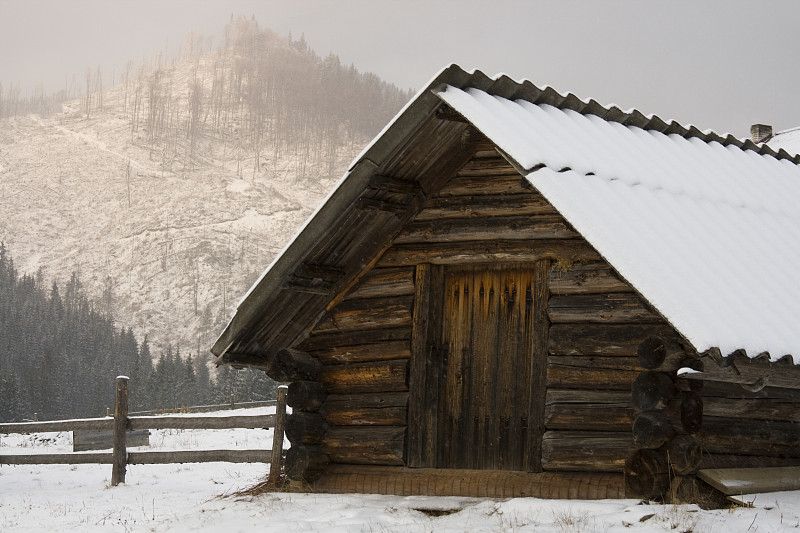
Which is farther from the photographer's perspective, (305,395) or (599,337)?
(305,395)

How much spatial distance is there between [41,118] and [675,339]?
193650mm

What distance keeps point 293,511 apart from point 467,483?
170 cm

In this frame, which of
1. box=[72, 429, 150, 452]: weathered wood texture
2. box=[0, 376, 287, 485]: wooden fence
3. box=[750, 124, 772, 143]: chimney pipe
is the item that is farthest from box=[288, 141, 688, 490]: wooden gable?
box=[750, 124, 772, 143]: chimney pipe

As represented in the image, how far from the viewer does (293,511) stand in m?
9.25

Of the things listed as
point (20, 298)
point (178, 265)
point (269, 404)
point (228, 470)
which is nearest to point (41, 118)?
point (178, 265)

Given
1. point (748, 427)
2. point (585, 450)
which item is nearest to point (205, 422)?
point (585, 450)

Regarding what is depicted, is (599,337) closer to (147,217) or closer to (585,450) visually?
(585,450)

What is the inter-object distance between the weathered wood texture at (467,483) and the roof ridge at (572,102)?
3682 mm

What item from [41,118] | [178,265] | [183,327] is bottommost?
[183,327]

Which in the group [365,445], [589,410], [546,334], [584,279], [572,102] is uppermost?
[572,102]

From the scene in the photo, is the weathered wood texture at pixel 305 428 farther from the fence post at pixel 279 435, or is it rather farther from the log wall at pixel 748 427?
the log wall at pixel 748 427

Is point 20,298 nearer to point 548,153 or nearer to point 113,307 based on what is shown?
point 113,307

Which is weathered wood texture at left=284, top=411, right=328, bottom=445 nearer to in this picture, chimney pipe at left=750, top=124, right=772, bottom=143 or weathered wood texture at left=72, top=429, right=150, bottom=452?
weathered wood texture at left=72, top=429, right=150, bottom=452

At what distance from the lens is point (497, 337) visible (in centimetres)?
961
